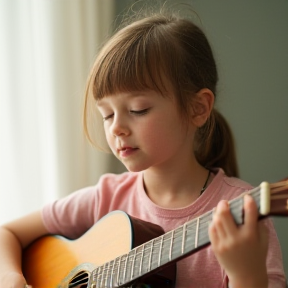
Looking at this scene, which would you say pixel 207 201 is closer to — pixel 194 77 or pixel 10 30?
pixel 194 77

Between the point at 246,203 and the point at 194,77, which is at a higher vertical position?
the point at 194,77

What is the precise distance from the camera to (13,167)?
118 cm

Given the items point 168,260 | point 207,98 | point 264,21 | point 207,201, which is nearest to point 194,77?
point 207,98

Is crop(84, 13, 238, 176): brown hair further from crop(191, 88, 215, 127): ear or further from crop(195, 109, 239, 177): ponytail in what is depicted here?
crop(195, 109, 239, 177): ponytail

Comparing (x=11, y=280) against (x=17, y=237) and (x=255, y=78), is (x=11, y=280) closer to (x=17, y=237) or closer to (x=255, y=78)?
(x=17, y=237)

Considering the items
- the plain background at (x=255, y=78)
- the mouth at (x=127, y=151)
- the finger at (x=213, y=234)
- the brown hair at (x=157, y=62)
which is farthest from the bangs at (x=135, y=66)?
the plain background at (x=255, y=78)

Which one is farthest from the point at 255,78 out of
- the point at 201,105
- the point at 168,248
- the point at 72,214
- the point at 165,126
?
the point at 168,248

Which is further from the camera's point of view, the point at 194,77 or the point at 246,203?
the point at 194,77

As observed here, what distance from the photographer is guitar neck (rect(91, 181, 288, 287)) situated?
57cm

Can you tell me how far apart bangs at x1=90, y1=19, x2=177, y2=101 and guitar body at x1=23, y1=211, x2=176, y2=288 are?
0.26 m

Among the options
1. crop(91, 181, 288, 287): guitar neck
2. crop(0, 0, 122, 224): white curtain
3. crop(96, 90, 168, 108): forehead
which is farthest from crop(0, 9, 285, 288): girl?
crop(0, 0, 122, 224): white curtain

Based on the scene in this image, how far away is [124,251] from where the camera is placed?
2.69 feet

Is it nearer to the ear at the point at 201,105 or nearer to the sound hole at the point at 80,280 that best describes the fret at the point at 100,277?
the sound hole at the point at 80,280

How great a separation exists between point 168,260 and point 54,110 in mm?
685
